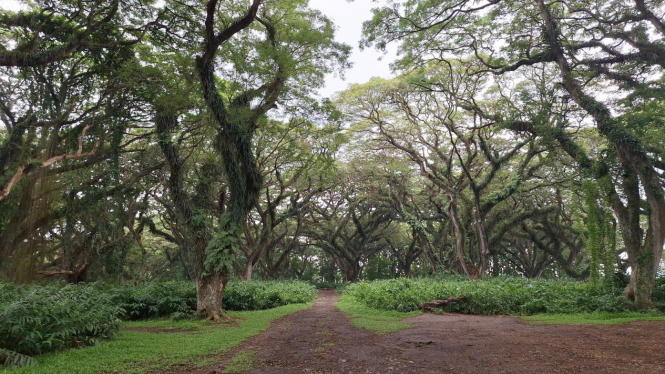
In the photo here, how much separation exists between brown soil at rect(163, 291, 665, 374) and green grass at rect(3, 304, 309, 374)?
0.42 m

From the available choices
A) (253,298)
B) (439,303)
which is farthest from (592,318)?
(253,298)

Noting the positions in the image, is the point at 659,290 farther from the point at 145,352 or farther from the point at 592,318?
the point at 145,352

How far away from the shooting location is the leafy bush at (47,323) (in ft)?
14.0

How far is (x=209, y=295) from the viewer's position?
352 inches

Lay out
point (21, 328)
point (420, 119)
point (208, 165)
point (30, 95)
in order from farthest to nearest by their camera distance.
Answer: point (420, 119) < point (208, 165) < point (30, 95) < point (21, 328)

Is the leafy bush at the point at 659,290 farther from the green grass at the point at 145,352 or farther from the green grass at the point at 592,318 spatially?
the green grass at the point at 145,352

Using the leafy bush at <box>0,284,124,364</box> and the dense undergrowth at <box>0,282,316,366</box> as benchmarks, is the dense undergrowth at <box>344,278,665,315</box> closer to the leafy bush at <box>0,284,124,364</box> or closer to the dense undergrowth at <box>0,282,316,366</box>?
the dense undergrowth at <box>0,282,316,366</box>

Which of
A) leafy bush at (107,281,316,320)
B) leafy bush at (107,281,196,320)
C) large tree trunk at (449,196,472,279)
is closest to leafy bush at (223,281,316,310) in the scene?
leafy bush at (107,281,316,320)

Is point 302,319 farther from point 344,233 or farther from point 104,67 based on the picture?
point 344,233

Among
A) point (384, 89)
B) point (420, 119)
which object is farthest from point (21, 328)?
point (420, 119)

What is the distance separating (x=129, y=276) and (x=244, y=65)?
1199 cm

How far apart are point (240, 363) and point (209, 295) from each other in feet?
15.8

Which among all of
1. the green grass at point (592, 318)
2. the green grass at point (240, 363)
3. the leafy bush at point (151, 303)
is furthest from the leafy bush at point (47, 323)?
the green grass at point (592, 318)

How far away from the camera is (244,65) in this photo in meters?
9.12
